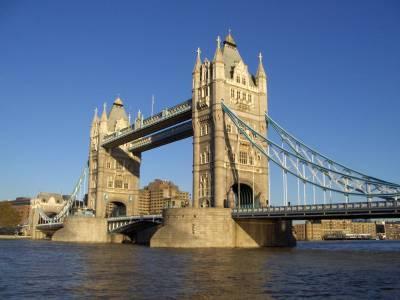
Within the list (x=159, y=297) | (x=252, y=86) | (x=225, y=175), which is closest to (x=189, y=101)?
(x=252, y=86)

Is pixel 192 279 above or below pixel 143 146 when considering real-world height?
below

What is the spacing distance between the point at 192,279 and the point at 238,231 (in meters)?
35.7

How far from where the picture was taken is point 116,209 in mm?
107438

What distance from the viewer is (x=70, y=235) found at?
93000 millimetres

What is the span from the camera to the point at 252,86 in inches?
2965

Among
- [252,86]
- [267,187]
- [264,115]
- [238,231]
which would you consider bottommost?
[238,231]

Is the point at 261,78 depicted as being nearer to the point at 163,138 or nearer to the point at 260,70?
the point at 260,70

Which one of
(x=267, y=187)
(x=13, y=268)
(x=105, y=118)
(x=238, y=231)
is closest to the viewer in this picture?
(x=13, y=268)

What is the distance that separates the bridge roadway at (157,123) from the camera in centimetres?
7825

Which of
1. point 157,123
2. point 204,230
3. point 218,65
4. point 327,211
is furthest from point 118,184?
point 327,211

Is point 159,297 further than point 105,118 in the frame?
No

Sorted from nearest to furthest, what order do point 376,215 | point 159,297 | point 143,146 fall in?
1. point 159,297
2. point 376,215
3. point 143,146

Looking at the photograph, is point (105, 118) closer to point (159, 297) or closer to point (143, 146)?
point (143, 146)

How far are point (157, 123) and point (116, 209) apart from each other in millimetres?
32693
